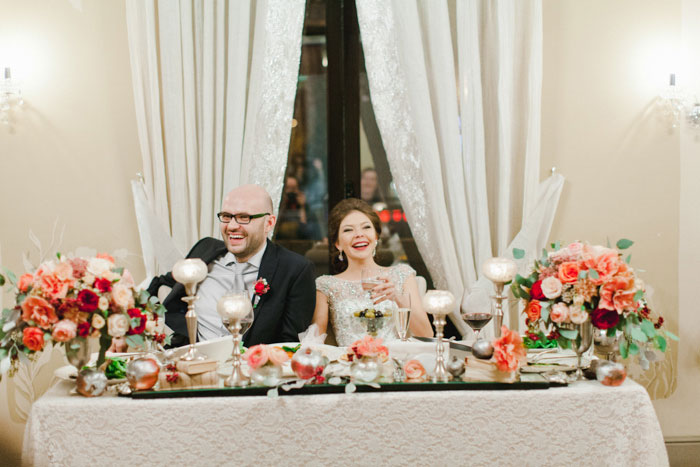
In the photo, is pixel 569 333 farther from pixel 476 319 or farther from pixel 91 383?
pixel 91 383

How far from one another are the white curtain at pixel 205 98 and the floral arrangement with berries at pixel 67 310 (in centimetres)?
143

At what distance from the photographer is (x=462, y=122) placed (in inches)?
133

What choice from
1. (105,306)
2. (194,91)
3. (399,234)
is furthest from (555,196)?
(105,306)

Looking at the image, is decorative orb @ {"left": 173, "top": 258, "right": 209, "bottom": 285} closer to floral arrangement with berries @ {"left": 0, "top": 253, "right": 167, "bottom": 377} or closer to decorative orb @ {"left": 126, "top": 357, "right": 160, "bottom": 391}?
floral arrangement with berries @ {"left": 0, "top": 253, "right": 167, "bottom": 377}

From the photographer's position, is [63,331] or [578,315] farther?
[578,315]

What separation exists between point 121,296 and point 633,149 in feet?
9.18

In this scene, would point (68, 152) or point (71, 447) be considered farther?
point (68, 152)

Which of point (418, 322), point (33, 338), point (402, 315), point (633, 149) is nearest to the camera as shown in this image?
point (33, 338)

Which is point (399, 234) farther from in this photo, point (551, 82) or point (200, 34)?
point (200, 34)

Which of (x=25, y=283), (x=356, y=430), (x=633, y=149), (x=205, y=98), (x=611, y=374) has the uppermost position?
(x=205, y=98)

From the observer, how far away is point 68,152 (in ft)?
11.4

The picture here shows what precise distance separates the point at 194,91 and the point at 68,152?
785 millimetres

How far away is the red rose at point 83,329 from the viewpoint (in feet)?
6.08

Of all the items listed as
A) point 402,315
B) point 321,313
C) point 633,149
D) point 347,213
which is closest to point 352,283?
point 321,313
